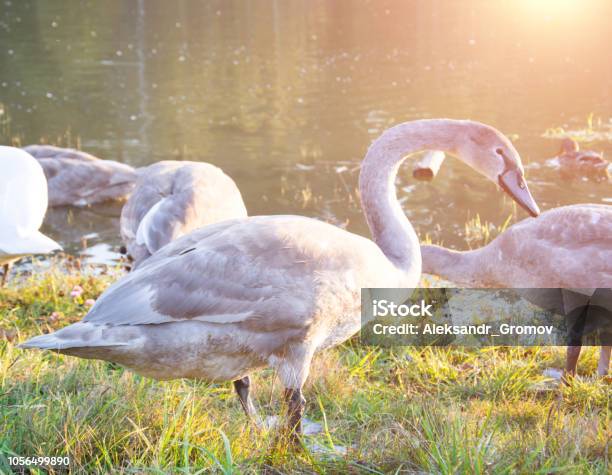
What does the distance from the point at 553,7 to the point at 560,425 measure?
151ft

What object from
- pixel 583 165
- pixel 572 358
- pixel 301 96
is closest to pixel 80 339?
pixel 572 358

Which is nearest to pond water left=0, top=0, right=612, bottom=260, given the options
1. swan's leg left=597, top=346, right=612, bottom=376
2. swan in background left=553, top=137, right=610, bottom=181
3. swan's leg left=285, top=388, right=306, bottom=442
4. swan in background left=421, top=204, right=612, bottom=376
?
swan in background left=553, top=137, right=610, bottom=181

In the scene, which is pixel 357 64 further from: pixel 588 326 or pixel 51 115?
pixel 588 326

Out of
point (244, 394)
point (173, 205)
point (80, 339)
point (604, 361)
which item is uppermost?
point (80, 339)

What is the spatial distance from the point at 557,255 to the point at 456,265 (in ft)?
2.48

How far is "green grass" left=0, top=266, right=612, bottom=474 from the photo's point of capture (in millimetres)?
3225

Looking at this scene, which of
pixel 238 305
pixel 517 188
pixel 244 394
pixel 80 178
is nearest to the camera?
pixel 238 305

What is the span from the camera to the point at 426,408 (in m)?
3.76

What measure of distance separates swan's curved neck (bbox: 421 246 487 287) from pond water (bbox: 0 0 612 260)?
13.2 feet

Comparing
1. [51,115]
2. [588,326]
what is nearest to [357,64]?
[51,115]

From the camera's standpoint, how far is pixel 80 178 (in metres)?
11.9

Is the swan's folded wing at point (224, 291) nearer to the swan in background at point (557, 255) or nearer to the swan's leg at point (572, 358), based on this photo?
the swan in background at point (557, 255)

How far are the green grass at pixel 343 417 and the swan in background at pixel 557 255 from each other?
1.55ft

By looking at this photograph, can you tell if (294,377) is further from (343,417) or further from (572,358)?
(572,358)
